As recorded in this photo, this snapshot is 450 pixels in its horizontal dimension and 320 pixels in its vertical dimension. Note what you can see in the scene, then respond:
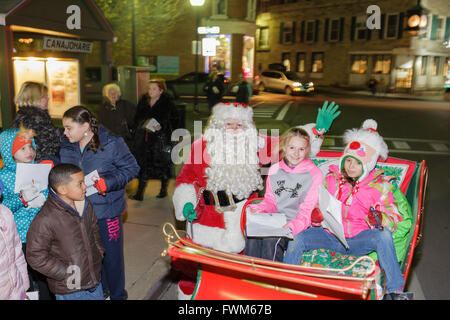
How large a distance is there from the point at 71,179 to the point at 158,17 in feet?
70.9

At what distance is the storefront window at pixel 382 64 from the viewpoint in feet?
133

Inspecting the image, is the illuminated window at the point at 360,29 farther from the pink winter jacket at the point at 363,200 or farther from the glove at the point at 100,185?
the glove at the point at 100,185

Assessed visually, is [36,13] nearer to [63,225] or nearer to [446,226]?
[63,225]

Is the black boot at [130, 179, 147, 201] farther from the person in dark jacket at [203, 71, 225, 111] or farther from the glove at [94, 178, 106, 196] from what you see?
the person in dark jacket at [203, 71, 225, 111]

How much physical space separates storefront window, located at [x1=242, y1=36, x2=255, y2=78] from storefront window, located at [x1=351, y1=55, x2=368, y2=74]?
13.1 meters

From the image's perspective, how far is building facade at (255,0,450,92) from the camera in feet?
129

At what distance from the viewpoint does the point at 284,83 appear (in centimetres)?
3303

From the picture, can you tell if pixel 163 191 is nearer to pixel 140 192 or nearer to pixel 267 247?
pixel 140 192

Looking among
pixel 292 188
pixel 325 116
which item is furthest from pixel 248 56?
pixel 292 188

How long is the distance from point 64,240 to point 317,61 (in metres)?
46.3

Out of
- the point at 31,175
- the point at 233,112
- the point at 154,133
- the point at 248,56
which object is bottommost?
the point at 154,133

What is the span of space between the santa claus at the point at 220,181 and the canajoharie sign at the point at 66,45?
880 cm

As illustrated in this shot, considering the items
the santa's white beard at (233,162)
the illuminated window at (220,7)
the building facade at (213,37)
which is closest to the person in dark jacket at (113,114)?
the santa's white beard at (233,162)

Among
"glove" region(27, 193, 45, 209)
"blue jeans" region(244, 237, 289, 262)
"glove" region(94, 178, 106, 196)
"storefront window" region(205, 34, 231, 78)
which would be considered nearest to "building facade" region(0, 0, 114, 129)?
"glove" region(27, 193, 45, 209)
